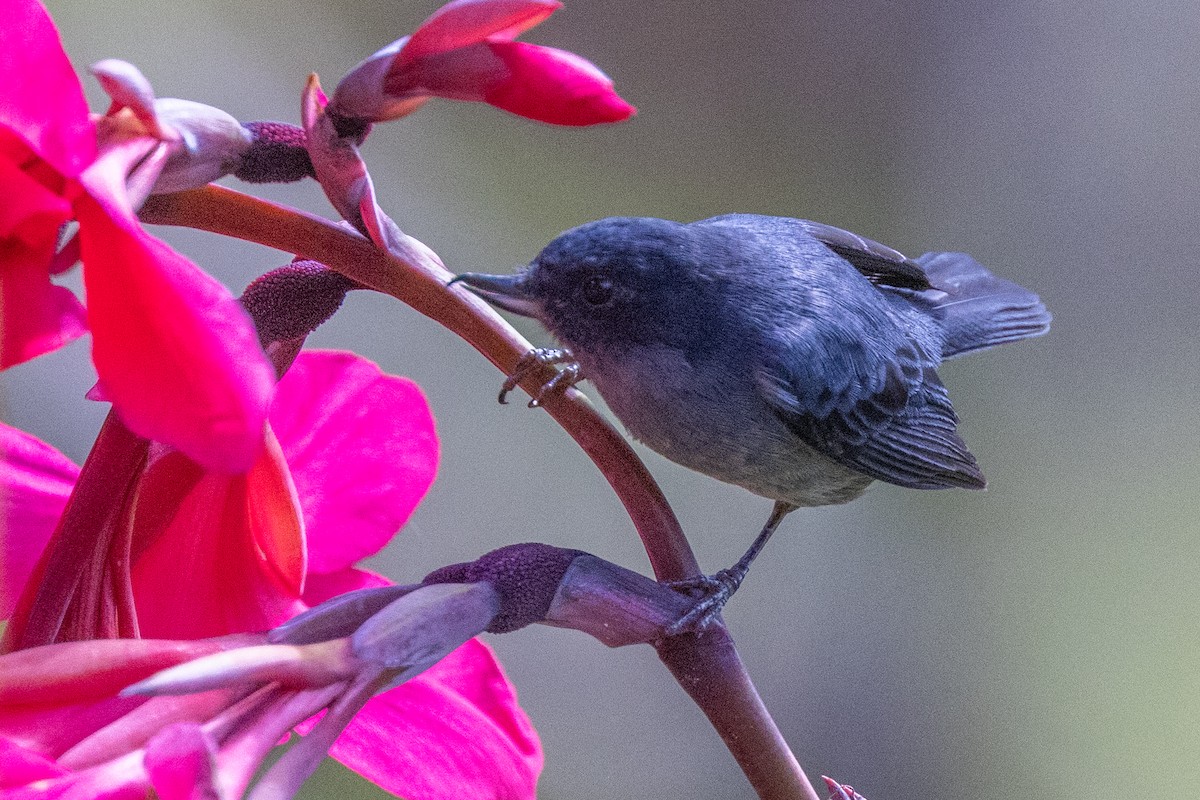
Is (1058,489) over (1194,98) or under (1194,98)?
under

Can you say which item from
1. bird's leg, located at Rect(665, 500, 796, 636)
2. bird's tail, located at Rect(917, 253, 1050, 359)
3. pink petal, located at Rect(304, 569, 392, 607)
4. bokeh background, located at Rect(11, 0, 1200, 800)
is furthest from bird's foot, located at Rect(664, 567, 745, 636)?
bokeh background, located at Rect(11, 0, 1200, 800)

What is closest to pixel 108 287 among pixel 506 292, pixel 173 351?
pixel 173 351

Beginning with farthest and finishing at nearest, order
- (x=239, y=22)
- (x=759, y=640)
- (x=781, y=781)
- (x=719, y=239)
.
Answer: (x=759, y=640)
(x=239, y=22)
(x=719, y=239)
(x=781, y=781)

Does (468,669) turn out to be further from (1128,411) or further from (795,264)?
(1128,411)

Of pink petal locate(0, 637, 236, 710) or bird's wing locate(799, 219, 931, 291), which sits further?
bird's wing locate(799, 219, 931, 291)

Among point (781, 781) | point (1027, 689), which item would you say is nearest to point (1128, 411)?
point (1027, 689)

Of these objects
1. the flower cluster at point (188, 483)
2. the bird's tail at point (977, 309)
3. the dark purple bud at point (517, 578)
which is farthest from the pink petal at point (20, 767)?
the bird's tail at point (977, 309)

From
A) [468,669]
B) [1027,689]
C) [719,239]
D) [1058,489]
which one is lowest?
[1027,689]

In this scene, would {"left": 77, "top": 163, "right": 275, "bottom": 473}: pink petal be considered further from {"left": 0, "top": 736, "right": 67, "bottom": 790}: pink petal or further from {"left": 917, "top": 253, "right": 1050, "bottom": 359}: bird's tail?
{"left": 917, "top": 253, "right": 1050, "bottom": 359}: bird's tail
